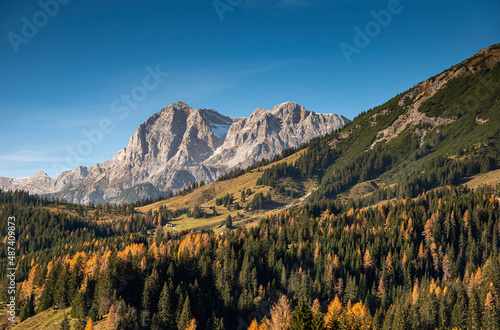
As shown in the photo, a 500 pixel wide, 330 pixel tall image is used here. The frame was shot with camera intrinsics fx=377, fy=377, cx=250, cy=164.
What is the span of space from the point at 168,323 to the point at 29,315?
49.6m

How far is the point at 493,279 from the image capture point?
149m

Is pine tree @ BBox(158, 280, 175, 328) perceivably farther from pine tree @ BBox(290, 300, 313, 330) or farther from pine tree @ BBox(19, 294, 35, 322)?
pine tree @ BBox(290, 300, 313, 330)

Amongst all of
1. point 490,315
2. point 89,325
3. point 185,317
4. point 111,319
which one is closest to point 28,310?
point 89,325

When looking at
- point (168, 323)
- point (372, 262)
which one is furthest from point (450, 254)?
point (168, 323)

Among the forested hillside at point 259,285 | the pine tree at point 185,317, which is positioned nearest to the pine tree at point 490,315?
the forested hillside at point 259,285

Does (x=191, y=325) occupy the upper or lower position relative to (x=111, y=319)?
lower

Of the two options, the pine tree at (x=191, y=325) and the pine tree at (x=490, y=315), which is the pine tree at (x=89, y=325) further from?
the pine tree at (x=490, y=315)

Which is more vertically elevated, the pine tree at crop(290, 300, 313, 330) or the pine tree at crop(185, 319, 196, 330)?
the pine tree at crop(290, 300, 313, 330)

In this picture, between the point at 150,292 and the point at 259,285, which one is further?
the point at 259,285

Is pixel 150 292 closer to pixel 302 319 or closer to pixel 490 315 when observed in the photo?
pixel 302 319

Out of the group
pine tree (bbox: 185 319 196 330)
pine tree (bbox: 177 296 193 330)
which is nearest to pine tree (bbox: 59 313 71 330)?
pine tree (bbox: 177 296 193 330)

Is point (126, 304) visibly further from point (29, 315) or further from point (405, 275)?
point (405, 275)

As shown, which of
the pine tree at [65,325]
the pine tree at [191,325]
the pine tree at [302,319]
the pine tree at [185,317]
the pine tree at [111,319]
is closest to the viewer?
the pine tree at [302,319]

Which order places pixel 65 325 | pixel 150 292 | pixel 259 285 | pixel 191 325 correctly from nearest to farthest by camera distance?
1. pixel 65 325
2. pixel 191 325
3. pixel 150 292
4. pixel 259 285
